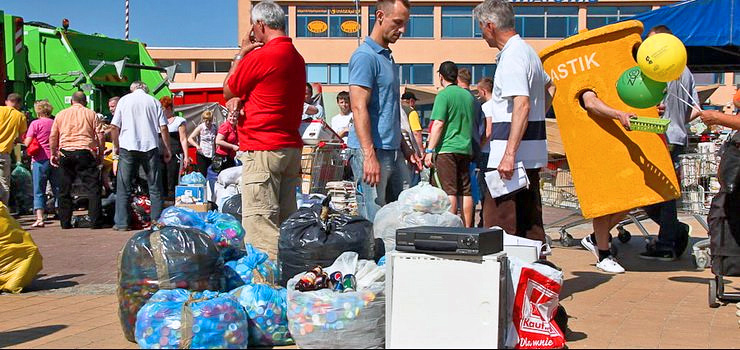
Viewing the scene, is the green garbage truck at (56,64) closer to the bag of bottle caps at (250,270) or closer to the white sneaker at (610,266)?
the bag of bottle caps at (250,270)

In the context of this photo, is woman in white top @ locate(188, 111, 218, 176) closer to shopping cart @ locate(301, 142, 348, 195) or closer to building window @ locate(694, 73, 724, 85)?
shopping cart @ locate(301, 142, 348, 195)

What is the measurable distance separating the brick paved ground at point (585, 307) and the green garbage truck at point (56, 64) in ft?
21.7

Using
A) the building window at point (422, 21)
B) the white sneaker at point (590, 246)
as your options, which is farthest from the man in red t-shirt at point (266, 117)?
the building window at point (422, 21)

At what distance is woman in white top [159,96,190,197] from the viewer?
13.3 meters

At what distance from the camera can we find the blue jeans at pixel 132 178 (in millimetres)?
10438

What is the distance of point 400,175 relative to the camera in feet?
18.6

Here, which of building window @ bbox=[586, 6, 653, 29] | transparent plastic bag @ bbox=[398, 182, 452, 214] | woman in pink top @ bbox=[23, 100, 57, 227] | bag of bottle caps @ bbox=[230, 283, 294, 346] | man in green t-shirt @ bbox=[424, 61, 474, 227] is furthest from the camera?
building window @ bbox=[586, 6, 653, 29]

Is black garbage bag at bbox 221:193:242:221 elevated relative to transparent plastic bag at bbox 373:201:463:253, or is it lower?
lower

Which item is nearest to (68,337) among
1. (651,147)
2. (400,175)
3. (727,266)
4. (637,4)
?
(400,175)

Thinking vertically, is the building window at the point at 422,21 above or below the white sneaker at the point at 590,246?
above

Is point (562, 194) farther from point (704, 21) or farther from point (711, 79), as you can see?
point (711, 79)

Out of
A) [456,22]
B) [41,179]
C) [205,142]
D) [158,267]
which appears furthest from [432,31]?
[158,267]

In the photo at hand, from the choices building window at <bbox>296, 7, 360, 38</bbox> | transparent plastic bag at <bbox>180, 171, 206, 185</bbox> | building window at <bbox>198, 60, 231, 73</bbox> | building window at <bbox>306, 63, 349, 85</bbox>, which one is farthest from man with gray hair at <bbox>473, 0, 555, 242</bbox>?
building window at <bbox>198, 60, 231, 73</bbox>

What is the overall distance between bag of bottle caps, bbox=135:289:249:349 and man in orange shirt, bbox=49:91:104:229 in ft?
23.4
